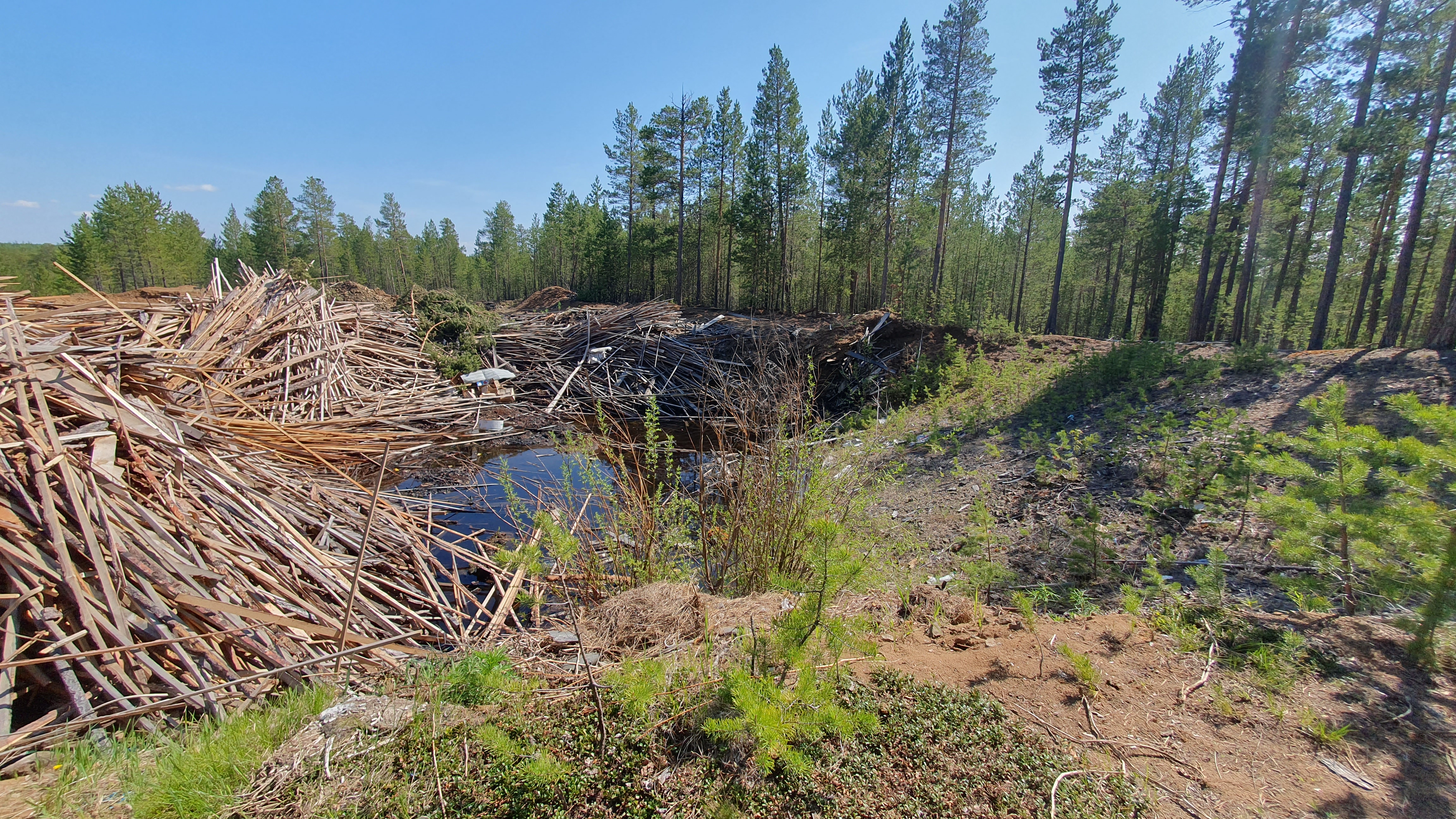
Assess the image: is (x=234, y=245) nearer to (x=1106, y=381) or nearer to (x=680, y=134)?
A: (x=680, y=134)

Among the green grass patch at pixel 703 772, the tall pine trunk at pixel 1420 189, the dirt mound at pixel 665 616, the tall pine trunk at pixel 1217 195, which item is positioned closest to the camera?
the green grass patch at pixel 703 772

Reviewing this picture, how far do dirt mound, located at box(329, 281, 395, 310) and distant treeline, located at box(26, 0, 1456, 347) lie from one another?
3.39m

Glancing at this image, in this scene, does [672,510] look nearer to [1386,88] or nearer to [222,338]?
[222,338]

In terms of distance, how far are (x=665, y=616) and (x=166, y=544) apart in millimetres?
2860

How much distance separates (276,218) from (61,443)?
2002 inches

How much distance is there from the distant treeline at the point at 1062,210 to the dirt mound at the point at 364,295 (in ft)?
11.1

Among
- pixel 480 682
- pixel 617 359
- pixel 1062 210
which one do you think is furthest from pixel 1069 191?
pixel 480 682

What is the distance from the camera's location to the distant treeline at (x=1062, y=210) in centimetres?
1188

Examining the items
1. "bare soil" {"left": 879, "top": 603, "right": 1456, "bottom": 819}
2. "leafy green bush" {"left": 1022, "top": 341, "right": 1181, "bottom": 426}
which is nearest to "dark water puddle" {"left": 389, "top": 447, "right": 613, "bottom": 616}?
"bare soil" {"left": 879, "top": 603, "right": 1456, "bottom": 819}

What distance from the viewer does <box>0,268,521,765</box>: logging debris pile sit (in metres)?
2.39

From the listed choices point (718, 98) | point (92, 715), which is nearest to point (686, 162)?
point (718, 98)

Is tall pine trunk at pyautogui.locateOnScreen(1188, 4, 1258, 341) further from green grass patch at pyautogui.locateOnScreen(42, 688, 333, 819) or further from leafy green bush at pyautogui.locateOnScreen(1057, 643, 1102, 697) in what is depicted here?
green grass patch at pyautogui.locateOnScreen(42, 688, 333, 819)

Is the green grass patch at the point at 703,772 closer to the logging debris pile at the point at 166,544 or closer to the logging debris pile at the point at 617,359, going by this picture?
the logging debris pile at the point at 166,544

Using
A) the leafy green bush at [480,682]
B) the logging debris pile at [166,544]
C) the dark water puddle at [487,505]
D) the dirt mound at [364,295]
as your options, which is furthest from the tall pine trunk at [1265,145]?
the dirt mound at [364,295]
